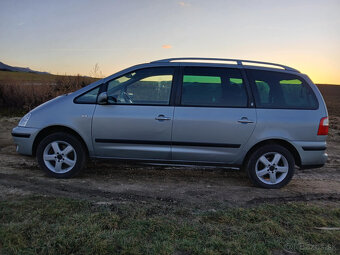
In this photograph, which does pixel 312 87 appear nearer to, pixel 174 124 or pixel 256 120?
pixel 256 120

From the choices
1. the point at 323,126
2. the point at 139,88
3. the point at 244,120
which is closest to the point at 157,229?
the point at 244,120

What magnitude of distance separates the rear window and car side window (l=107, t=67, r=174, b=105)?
Result: 51.7 inches

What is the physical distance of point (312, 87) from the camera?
4.64 meters

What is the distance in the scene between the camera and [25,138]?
15.5 feet

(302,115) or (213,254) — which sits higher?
(302,115)

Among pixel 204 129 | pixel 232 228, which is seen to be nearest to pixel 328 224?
pixel 232 228

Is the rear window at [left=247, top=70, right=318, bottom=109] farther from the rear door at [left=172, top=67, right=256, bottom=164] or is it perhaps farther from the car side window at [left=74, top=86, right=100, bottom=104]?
the car side window at [left=74, top=86, right=100, bottom=104]

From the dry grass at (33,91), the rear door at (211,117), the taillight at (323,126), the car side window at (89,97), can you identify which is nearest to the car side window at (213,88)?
the rear door at (211,117)

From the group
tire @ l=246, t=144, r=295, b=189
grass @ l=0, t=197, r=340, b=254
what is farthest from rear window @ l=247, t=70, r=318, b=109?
grass @ l=0, t=197, r=340, b=254

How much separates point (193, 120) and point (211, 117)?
27 cm

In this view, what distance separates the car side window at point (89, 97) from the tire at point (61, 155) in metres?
0.56

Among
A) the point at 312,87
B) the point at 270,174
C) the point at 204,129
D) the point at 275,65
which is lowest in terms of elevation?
the point at 270,174

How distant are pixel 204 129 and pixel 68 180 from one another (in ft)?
7.28

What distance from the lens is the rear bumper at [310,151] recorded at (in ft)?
14.8
